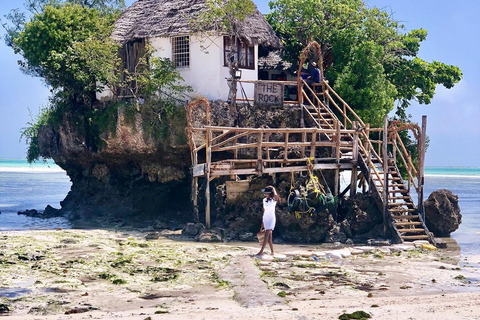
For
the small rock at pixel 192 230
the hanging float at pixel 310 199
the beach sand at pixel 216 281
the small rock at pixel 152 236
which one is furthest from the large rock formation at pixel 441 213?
the small rock at pixel 152 236

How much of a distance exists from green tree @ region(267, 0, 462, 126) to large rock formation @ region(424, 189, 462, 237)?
16.3 feet

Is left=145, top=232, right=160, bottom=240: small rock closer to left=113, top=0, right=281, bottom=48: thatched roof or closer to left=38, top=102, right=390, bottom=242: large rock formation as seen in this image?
left=38, top=102, right=390, bottom=242: large rock formation

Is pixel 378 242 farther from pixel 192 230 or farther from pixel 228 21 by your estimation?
pixel 228 21

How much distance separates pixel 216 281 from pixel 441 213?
11285 millimetres

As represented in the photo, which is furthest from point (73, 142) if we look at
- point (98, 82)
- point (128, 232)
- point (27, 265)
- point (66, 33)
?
point (27, 265)

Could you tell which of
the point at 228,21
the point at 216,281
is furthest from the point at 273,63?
the point at 216,281

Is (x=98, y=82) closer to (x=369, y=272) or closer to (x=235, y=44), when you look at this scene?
(x=235, y=44)

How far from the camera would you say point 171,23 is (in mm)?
25484

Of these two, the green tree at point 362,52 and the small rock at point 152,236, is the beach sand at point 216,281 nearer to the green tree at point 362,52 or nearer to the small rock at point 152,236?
the small rock at point 152,236

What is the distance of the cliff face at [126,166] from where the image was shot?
2470 cm

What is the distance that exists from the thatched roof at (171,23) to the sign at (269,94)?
191cm

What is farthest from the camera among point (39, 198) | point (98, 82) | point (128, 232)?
point (39, 198)

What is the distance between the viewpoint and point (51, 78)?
84.3 feet

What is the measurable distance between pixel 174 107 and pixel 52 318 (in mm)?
14460
